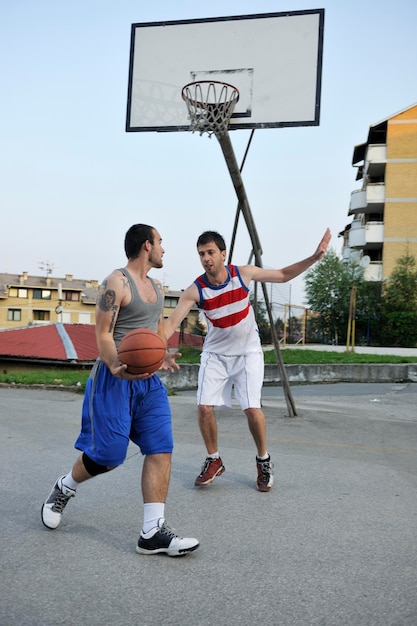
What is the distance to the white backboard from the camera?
31.3ft

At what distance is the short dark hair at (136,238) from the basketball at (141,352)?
1.67 feet

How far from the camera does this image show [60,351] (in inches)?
1563

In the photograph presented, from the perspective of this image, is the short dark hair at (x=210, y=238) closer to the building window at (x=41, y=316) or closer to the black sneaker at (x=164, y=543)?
the black sneaker at (x=164, y=543)

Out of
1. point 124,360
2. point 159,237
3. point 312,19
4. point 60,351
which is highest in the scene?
point 312,19

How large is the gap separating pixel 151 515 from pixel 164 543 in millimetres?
192

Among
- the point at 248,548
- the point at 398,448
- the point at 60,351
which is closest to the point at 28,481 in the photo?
the point at 248,548

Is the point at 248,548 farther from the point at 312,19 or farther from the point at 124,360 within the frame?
the point at 312,19

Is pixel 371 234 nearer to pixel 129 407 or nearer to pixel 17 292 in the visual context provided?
pixel 129 407

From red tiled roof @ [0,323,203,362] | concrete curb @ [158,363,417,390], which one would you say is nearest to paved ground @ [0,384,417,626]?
concrete curb @ [158,363,417,390]

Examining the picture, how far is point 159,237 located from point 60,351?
36.4m

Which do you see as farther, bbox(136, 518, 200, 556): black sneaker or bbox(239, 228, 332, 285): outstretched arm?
bbox(239, 228, 332, 285): outstretched arm

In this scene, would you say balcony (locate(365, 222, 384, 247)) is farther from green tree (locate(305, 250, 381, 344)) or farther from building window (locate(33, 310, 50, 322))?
building window (locate(33, 310, 50, 322))

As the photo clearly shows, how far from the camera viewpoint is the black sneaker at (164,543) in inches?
148

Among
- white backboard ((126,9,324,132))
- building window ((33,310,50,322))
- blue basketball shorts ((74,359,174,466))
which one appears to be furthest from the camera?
building window ((33,310,50,322))
